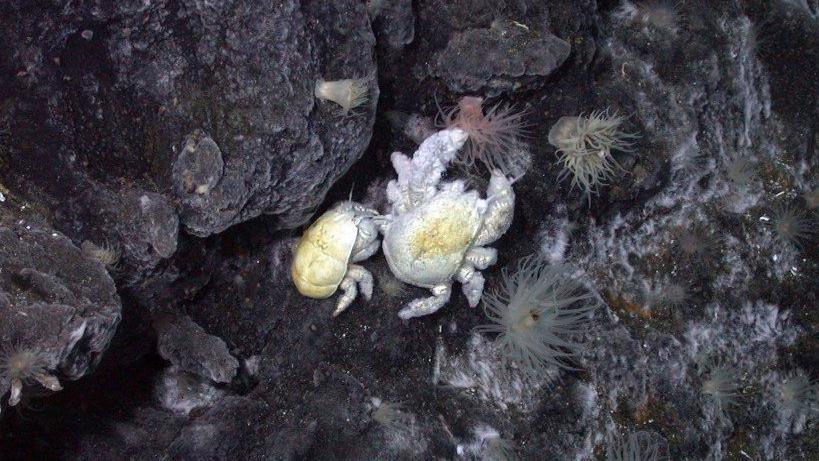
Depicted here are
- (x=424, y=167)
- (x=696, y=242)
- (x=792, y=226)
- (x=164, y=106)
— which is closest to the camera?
(x=164, y=106)

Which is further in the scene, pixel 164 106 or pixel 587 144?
pixel 587 144

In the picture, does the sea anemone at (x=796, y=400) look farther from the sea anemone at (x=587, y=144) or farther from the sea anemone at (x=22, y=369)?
the sea anemone at (x=22, y=369)

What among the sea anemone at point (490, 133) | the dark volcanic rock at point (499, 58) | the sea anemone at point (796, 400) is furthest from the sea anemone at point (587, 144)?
the sea anemone at point (796, 400)

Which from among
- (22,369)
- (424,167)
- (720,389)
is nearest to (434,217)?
(424,167)

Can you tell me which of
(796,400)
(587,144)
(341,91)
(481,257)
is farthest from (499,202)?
(796,400)

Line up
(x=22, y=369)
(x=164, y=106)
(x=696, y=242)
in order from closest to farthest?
1. (x=22, y=369)
2. (x=164, y=106)
3. (x=696, y=242)

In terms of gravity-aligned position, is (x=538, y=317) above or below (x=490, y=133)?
below

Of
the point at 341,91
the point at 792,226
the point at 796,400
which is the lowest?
the point at 796,400

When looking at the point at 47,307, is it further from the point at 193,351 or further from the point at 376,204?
the point at 376,204
